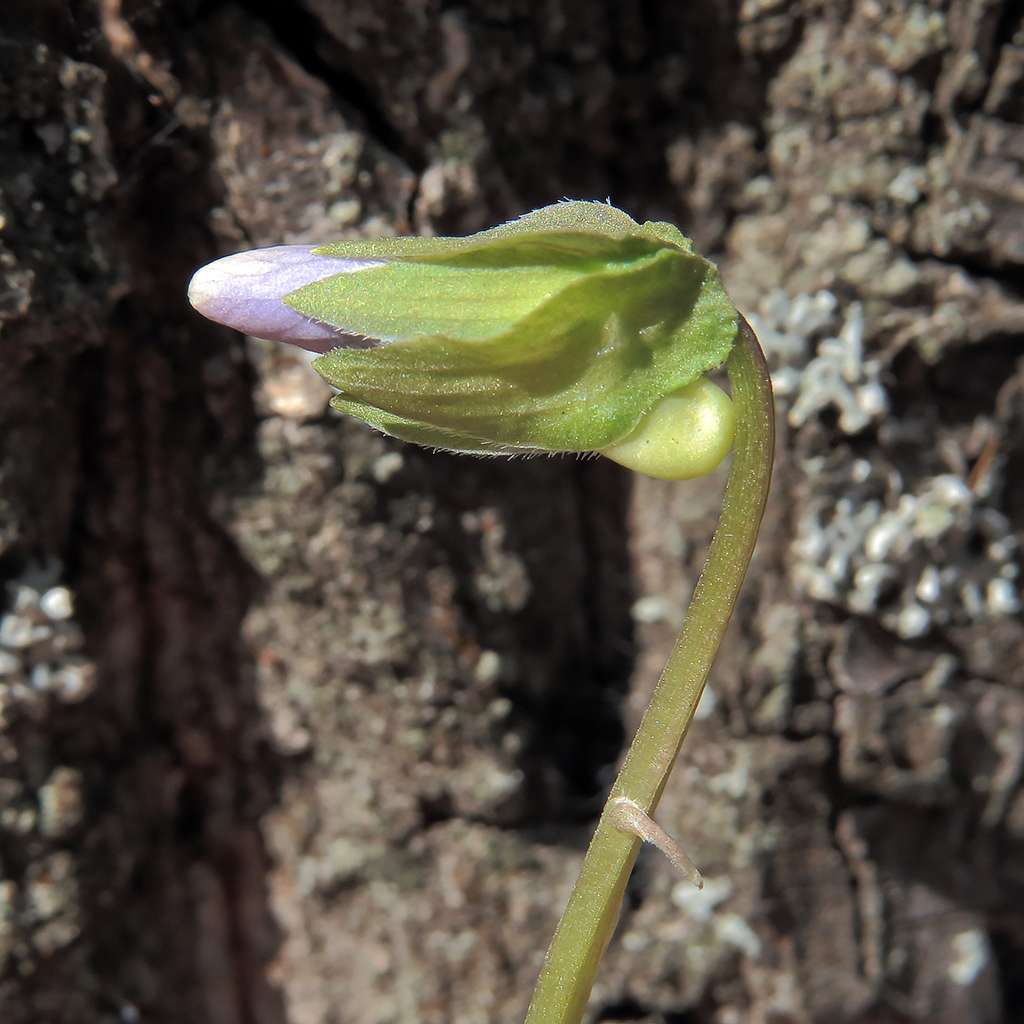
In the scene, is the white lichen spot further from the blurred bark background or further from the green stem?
the green stem

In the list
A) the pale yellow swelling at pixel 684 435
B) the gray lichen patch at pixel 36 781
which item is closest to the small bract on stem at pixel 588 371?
the pale yellow swelling at pixel 684 435

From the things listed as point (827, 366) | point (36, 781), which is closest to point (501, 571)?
point (827, 366)

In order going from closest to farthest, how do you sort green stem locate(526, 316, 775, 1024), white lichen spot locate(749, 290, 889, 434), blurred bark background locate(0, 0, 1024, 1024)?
1. green stem locate(526, 316, 775, 1024)
2. blurred bark background locate(0, 0, 1024, 1024)
3. white lichen spot locate(749, 290, 889, 434)

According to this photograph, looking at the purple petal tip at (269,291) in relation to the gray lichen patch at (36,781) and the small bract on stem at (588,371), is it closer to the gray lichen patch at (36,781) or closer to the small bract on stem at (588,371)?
the small bract on stem at (588,371)

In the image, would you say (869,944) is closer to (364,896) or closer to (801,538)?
(801,538)

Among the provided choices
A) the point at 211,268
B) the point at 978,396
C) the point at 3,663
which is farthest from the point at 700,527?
the point at 3,663

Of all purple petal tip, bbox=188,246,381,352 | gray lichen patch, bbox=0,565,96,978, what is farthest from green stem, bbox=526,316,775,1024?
gray lichen patch, bbox=0,565,96,978

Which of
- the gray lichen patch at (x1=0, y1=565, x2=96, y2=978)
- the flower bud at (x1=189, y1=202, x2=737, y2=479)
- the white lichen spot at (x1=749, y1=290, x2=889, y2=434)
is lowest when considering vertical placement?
the gray lichen patch at (x1=0, y1=565, x2=96, y2=978)

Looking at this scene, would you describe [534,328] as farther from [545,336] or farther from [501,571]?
[501,571]
